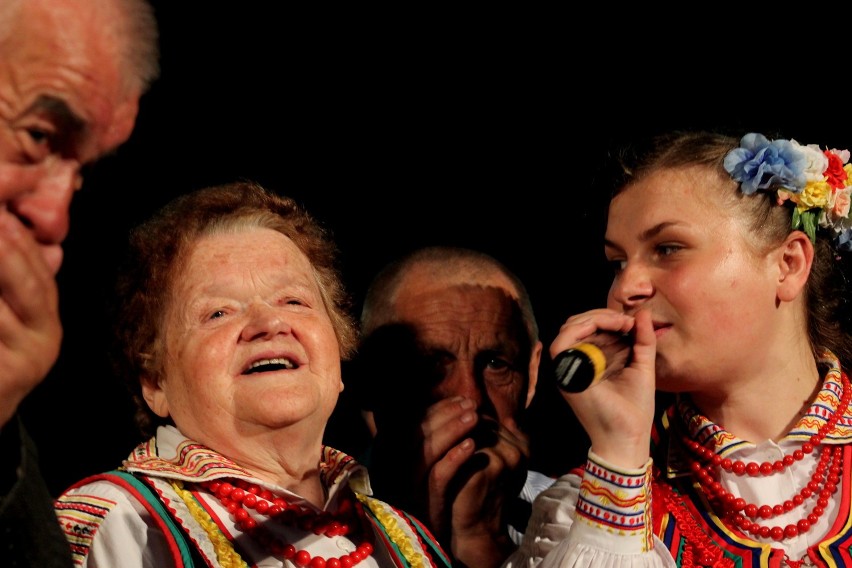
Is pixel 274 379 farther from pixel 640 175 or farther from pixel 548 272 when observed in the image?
pixel 548 272

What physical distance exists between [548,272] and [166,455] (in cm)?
161

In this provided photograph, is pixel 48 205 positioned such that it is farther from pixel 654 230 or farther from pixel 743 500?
pixel 743 500

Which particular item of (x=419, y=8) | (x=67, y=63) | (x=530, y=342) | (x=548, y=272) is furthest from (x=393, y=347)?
(x=67, y=63)

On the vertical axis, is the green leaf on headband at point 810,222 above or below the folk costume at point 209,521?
above

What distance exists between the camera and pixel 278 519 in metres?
1.87

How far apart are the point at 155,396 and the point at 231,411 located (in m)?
0.22

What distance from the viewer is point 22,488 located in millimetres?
1001

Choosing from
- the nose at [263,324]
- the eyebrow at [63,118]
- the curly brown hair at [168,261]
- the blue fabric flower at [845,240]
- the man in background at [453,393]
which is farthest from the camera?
the man in background at [453,393]

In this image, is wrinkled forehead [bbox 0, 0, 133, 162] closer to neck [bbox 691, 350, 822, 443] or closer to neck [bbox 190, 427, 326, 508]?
neck [bbox 190, 427, 326, 508]

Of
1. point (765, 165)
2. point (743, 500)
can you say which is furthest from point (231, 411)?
point (765, 165)

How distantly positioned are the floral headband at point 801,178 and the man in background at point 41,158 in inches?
56.1

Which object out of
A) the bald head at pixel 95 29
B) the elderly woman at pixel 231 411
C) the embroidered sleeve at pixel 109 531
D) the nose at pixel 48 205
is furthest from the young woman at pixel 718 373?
the nose at pixel 48 205

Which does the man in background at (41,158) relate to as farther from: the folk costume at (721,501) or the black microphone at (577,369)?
the folk costume at (721,501)

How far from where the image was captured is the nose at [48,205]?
3.25ft
